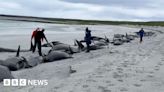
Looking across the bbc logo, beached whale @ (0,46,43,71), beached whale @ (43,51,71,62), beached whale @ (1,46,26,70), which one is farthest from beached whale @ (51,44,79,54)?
the bbc logo

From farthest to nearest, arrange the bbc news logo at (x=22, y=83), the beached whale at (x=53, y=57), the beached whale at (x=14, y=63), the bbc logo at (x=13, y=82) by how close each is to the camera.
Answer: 1. the beached whale at (x=53, y=57)
2. the beached whale at (x=14, y=63)
3. the bbc logo at (x=13, y=82)
4. the bbc news logo at (x=22, y=83)

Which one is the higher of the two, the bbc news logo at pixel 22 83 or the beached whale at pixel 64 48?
the bbc news logo at pixel 22 83

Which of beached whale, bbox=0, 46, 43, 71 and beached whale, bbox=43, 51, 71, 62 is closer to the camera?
beached whale, bbox=0, 46, 43, 71

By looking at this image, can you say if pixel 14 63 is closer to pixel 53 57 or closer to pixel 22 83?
pixel 53 57

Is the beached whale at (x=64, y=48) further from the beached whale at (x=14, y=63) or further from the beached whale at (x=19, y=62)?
the beached whale at (x=14, y=63)

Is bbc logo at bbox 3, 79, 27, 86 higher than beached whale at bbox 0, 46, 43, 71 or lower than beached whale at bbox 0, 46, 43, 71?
higher

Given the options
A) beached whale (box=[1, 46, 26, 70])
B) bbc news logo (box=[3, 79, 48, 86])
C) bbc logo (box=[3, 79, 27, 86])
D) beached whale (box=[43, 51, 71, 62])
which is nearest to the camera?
bbc news logo (box=[3, 79, 48, 86])

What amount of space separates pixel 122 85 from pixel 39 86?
234 centimetres

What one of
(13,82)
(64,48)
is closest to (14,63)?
(13,82)

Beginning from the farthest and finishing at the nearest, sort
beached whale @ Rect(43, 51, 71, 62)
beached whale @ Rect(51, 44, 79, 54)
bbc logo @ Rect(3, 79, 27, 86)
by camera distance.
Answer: beached whale @ Rect(51, 44, 79, 54), beached whale @ Rect(43, 51, 71, 62), bbc logo @ Rect(3, 79, 27, 86)

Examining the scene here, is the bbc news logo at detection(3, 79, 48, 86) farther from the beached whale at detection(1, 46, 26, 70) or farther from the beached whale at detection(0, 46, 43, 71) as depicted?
the beached whale at detection(1, 46, 26, 70)

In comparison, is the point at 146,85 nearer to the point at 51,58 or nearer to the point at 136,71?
the point at 136,71

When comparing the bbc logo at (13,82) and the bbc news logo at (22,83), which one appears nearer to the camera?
the bbc news logo at (22,83)

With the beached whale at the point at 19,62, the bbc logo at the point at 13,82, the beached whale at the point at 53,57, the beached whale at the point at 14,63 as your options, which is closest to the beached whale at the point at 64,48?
the beached whale at the point at 53,57
